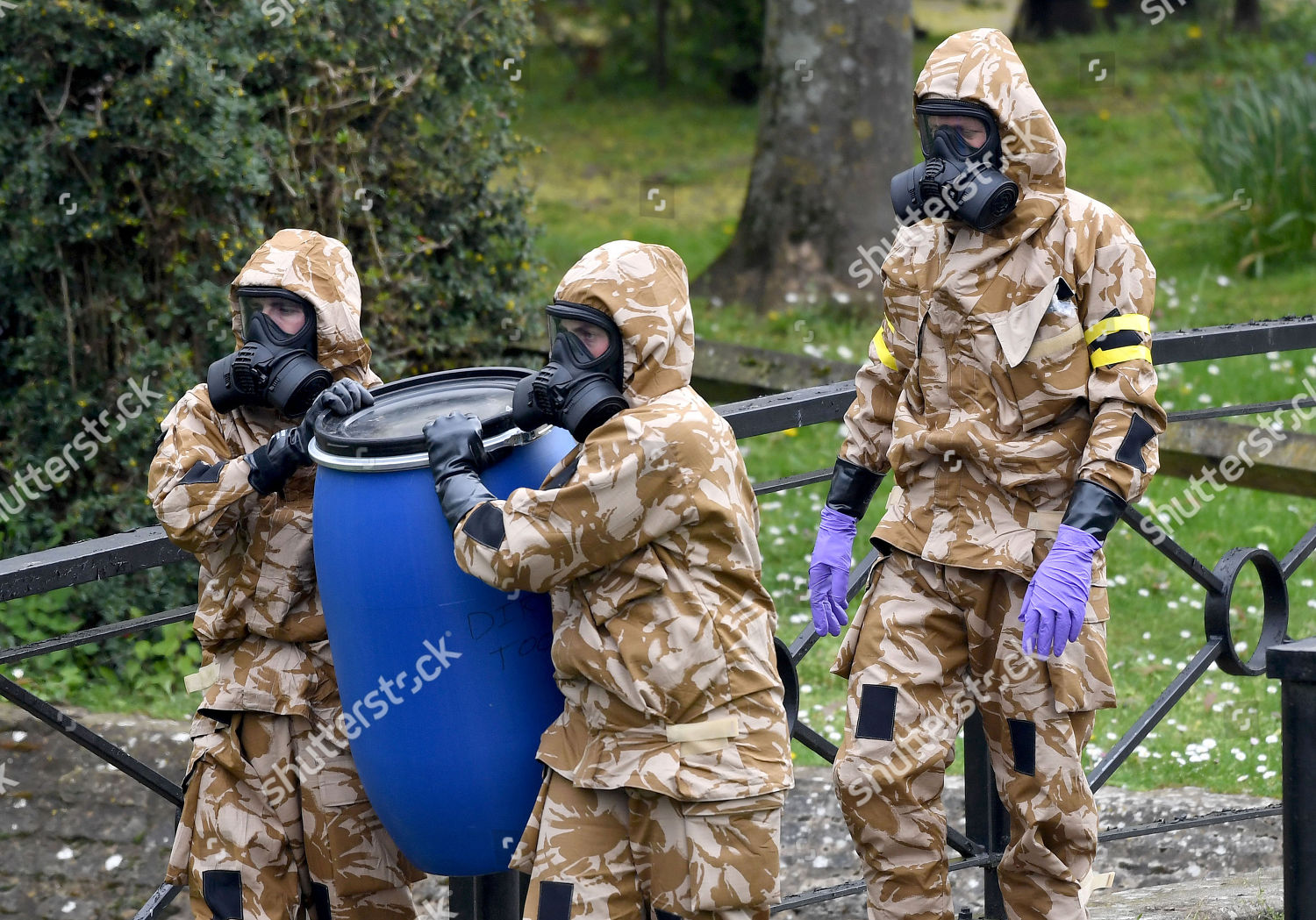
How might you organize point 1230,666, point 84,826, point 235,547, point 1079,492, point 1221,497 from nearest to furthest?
point 1079,492, point 235,547, point 1230,666, point 84,826, point 1221,497

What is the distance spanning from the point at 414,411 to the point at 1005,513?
1154mm

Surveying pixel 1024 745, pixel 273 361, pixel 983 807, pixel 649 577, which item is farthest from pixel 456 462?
pixel 983 807

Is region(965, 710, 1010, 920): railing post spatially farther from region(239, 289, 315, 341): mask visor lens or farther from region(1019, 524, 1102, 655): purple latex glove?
region(239, 289, 315, 341): mask visor lens

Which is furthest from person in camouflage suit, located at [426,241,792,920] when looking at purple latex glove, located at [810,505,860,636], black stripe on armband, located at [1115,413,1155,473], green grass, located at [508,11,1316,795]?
green grass, located at [508,11,1316,795]

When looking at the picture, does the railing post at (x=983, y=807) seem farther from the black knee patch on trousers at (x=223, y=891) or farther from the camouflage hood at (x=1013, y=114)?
the black knee patch on trousers at (x=223, y=891)

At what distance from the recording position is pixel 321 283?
10.2 feet

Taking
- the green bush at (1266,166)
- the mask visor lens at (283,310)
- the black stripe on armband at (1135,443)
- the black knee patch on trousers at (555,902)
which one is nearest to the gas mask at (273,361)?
the mask visor lens at (283,310)

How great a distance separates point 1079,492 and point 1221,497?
4.64 m

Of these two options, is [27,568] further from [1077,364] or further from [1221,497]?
[1221,497]

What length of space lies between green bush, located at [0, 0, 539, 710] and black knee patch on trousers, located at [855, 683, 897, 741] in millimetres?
3447

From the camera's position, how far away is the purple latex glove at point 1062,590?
2.85 metres

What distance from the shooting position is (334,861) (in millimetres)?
3053

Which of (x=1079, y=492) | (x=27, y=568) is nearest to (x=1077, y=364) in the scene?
(x=1079, y=492)

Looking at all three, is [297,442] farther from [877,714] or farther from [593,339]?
[877,714]
